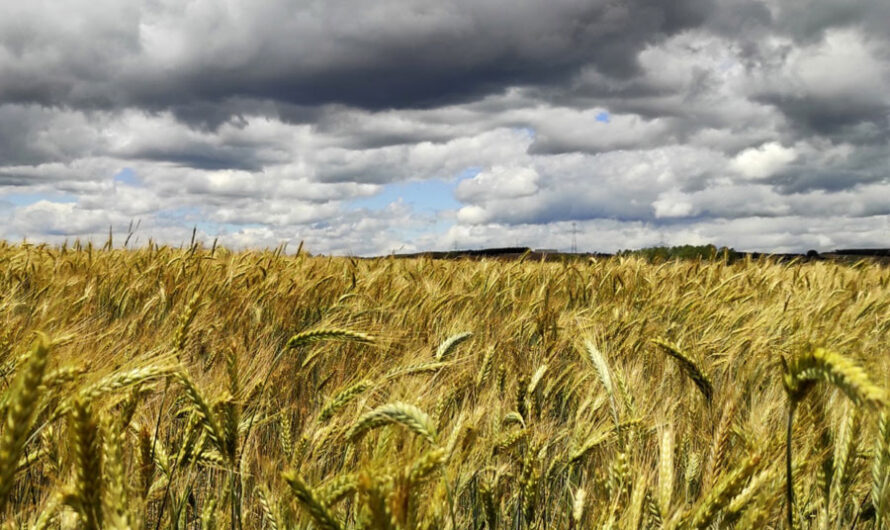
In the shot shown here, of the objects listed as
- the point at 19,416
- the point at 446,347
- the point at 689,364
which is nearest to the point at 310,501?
the point at 19,416

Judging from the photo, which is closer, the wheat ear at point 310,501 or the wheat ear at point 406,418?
the wheat ear at point 310,501

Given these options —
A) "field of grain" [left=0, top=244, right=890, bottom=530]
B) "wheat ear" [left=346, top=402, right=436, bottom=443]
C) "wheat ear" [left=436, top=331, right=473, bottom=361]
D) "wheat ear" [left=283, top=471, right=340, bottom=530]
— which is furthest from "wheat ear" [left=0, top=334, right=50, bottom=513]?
"wheat ear" [left=436, top=331, right=473, bottom=361]

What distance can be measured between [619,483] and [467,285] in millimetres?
3883

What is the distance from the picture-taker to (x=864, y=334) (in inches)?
154

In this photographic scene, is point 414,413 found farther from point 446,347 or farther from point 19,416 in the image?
point 446,347

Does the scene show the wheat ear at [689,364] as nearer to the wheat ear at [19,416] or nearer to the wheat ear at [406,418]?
the wheat ear at [406,418]

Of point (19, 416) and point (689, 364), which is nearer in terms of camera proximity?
point (19, 416)

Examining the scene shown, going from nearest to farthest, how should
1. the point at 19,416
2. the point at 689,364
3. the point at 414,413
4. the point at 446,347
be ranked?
the point at 19,416
the point at 414,413
the point at 689,364
the point at 446,347

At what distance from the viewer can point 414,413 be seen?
46.4 inches

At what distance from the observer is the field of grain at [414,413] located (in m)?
1.13

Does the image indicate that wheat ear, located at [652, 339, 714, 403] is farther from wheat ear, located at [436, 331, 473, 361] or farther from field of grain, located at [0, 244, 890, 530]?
wheat ear, located at [436, 331, 473, 361]

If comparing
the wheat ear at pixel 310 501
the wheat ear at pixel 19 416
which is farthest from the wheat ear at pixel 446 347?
the wheat ear at pixel 19 416

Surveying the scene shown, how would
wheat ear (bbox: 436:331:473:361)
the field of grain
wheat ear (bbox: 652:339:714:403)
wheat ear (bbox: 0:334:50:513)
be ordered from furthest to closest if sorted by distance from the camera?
wheat ear (bbox: 436:331:473:361) → wheat ear (bbox: 652:339:714:403) → the field of grain → wheat ear (bbox: 0:334:50:513)

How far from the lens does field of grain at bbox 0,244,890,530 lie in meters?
1.13
